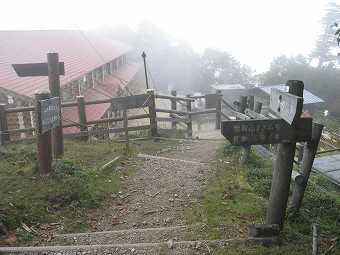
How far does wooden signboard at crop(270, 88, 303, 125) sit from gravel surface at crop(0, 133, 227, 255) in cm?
173

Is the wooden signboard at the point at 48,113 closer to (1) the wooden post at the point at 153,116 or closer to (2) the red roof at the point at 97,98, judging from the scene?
(1) the wooden post at the point at 153,116

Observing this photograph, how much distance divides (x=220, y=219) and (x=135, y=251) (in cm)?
136

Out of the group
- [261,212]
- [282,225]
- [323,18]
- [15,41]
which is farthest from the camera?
[323,18]

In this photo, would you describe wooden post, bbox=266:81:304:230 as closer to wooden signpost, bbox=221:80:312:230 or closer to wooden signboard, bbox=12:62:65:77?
wooden signpost, bbox=221:80:312:230

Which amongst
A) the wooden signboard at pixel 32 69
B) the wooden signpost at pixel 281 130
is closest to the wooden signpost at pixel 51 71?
the wooden signboard at pixel 32 69

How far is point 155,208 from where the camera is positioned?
4781 mm

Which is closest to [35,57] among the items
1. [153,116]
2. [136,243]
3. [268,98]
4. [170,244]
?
[153,116]

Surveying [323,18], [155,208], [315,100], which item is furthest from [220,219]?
[323,18]

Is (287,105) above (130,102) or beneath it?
above

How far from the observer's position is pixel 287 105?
121 inches

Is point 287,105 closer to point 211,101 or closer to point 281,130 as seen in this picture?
point 281,130

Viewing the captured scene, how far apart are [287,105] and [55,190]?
3.69 meters

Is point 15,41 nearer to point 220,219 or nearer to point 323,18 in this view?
point 220,219

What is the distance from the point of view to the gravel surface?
3.29 metres
